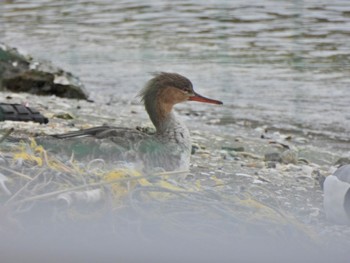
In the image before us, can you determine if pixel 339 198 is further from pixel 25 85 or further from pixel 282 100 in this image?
pixel 25 85

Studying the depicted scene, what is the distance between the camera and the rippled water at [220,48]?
821 centimetres

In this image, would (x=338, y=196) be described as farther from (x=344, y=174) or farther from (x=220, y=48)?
(x=220, y=48)

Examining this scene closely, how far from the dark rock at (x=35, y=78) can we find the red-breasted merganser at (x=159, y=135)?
3221mm

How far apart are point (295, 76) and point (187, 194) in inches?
291

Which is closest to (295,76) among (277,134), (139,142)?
(277,134)

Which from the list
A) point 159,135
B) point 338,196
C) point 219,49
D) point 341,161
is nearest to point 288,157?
point 341,161

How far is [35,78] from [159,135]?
4.23 metres

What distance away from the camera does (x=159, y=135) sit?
4695 millimetres

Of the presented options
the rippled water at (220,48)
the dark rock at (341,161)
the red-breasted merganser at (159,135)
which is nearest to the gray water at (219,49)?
the rippled water at (220,48)

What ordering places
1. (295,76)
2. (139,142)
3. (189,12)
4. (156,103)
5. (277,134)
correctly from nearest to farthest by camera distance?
(139,142)
(156,103)
(277,134)
(295,76)
(189,12)

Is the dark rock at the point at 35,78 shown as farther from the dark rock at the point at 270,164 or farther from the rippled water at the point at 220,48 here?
the dark rock at the point at 270,164

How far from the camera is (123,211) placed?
4.32ft

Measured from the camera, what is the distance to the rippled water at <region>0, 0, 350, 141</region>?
8211mm

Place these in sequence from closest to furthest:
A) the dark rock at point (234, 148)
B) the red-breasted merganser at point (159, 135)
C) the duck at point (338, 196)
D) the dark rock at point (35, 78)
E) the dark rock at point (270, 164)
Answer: the duck at point (338, 196), the red-breasted merganser at point (159, 135), the dark rock at point (270, 164), the dark rock at point (234, 148), the dark rock at point (35, 78)
